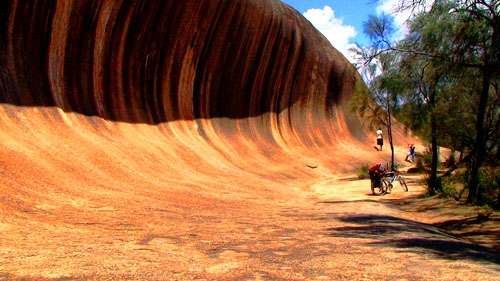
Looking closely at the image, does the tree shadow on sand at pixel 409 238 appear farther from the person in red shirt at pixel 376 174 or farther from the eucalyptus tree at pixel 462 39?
the person in red shirt at pixel 376 174

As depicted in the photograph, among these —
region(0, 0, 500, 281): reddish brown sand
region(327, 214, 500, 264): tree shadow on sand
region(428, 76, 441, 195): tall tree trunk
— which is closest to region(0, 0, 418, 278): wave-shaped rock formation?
region(0, 0, 500, 281): reddish brown sand

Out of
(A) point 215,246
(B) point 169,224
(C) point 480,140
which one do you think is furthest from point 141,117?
(A) point 215,246

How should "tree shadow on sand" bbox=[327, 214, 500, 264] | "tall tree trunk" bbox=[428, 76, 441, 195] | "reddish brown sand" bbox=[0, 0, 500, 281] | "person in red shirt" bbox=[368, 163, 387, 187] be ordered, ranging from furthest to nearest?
"person in red shirt" bbox=[368, 163, 387, 187] → "tall tree trunk" bbox=[428, 76, 441, 195] → "tree shadow on sand" bbox=[327, 214, 500, 264] → "reddish brown sand" bbox=[0, 0, 500, 281]

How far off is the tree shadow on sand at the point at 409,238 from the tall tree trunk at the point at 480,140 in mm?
2790

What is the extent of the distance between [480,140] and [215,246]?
7.03 meters

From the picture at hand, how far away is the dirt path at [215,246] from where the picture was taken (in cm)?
429

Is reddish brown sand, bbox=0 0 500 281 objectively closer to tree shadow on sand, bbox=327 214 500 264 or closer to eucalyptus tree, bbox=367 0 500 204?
tree shadow on sand, bbox=327 214 500 264

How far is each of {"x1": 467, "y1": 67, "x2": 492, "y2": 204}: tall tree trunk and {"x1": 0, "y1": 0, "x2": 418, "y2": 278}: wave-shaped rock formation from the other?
467 cm

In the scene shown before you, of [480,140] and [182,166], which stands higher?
[480,140]

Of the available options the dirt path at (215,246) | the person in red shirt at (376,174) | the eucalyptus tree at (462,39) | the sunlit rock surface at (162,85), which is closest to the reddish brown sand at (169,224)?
the dirt path at (215,246)

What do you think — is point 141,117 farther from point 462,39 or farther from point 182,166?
point 462,39

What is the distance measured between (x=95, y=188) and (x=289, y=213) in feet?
11.8

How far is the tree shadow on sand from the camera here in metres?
5.62

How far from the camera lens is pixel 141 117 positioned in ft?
55.8
